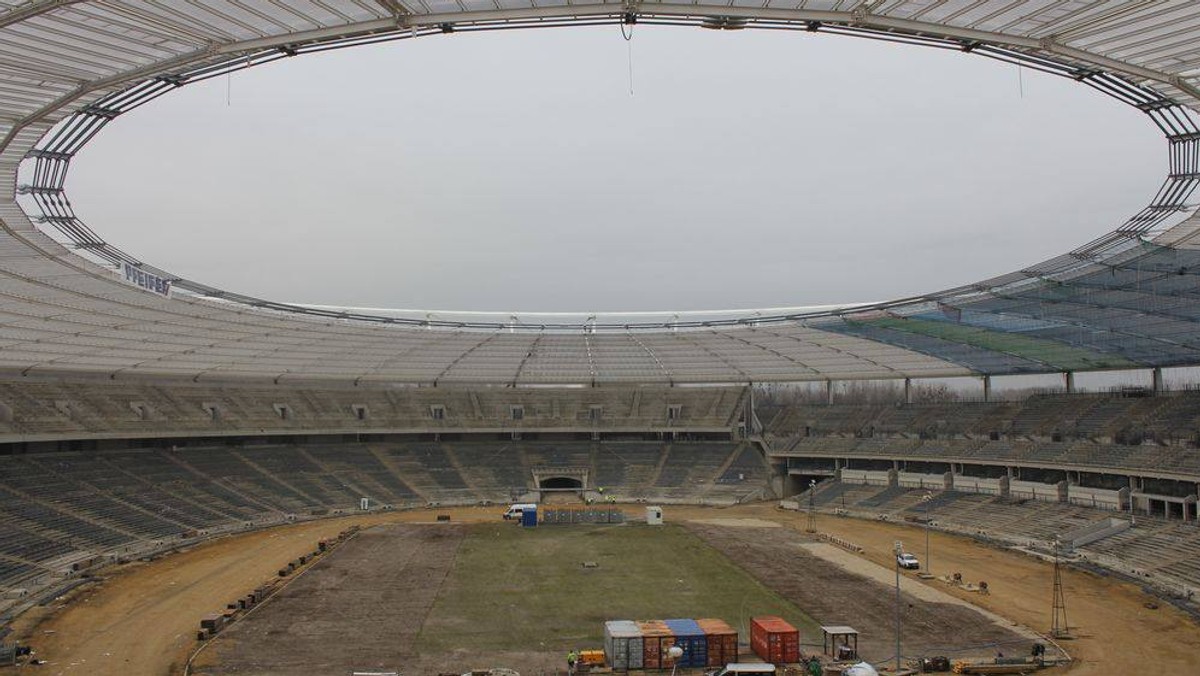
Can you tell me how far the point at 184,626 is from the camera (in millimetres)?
33969

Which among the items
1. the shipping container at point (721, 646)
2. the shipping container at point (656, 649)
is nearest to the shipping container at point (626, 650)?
the shipping container at point (656, 649)

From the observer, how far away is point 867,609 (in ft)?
120

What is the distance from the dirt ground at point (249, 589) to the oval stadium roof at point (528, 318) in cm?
1601

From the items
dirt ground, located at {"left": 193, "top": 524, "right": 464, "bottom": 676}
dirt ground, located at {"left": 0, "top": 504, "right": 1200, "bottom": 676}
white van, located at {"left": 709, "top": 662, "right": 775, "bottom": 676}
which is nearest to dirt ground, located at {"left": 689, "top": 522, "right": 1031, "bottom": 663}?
dirt ground, located at {"left": 0, "top": 504, "right": 1200, "bottom": 676}

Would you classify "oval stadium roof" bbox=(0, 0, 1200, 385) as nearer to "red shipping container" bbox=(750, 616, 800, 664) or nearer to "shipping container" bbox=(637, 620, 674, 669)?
"red shipping container" bbox=(750, 616, 800, 664)

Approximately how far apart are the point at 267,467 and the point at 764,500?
40602 mm

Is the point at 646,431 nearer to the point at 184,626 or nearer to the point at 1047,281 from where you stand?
the point at 1047,281

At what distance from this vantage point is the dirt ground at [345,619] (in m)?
A: 29.3

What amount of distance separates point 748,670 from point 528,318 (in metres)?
64.3

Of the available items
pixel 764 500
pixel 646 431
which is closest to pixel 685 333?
pixel 646 431

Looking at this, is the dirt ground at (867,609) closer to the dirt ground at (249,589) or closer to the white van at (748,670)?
the dirt ground at (249,589)

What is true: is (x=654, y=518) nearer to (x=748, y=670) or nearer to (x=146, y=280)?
(x=748, y=670)

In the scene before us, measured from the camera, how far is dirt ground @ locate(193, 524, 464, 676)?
29.3 metres

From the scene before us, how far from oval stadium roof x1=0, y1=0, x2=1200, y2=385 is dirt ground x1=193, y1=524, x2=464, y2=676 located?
19.4m
